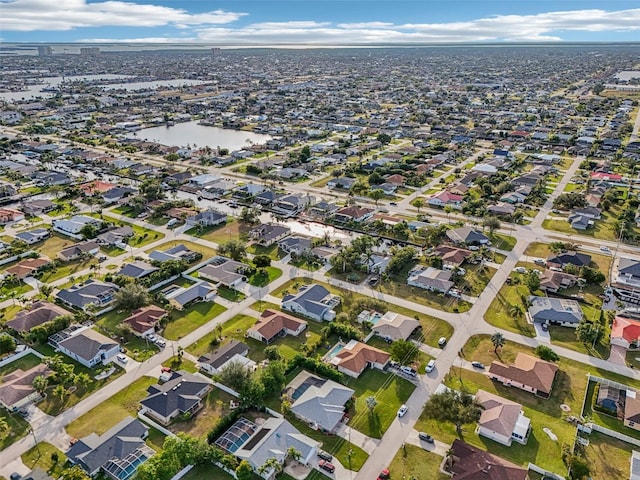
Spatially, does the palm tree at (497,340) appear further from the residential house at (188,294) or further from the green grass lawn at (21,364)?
the green grass lawn at (21,364)

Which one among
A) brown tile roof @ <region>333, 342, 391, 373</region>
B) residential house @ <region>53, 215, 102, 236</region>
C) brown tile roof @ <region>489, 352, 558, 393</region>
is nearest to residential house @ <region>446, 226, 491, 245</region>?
brown tile roof @ <region>489, 352, 558, 393</region>

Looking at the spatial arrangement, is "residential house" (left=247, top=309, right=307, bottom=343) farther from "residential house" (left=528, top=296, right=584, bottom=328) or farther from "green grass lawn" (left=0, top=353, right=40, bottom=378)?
"residential house" (left=528, top=296, right=584, bottom=328)

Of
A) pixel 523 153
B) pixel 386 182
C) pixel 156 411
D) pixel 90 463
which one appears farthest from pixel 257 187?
pixel 523 153

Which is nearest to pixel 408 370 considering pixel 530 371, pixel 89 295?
pixel 530 371

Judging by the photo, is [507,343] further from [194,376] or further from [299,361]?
[194,376]

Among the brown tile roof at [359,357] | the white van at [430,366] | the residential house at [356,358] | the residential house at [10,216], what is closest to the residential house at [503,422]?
the white van at [430,366]

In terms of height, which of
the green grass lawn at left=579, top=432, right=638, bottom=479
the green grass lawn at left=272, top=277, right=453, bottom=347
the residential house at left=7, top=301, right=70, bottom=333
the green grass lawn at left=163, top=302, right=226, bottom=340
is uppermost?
the residential house at left=7, top=301, right=70, bottom=333
